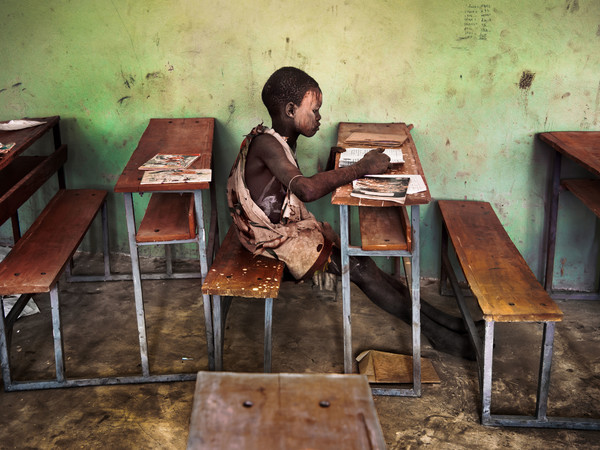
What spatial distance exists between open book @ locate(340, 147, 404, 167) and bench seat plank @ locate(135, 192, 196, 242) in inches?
29.1

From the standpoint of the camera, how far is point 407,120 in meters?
3.97

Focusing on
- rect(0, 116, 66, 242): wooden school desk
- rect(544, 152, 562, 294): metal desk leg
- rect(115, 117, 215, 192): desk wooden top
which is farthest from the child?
rect(544, 152, 562, 294): metal desk leg

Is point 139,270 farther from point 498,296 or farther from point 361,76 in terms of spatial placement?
point 361,76

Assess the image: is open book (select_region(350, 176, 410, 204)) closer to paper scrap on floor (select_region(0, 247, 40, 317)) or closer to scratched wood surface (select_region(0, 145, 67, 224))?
scratched wood surface (select_region(0, 145, 67, 224))

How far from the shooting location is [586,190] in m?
3.61

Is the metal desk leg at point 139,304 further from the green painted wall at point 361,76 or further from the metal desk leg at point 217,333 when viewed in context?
the green painted wall at point 361,76

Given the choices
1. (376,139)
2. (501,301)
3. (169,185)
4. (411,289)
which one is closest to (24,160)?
(169,185)

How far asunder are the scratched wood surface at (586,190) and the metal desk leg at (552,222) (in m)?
0.07

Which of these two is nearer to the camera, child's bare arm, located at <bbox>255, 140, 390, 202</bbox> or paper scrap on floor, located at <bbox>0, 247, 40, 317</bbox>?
child's bare arm, located at <bbox>255, 140, 390, 202</bbox>

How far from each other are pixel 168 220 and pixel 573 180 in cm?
230

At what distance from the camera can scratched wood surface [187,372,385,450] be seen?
5.36 ft

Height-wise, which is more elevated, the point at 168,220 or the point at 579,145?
the point at 579,145

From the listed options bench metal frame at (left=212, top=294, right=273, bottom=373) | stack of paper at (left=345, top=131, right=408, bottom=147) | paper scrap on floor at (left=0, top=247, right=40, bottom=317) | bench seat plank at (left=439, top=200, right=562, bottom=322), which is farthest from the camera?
paper scrap on floor at (left=0, top=247, right=40, bottom=317)

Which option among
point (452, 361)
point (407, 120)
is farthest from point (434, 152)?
point (452, 361)
